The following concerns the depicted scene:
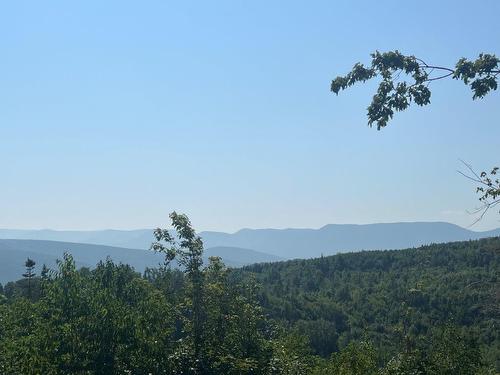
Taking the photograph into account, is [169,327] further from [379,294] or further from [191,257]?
[379,294]

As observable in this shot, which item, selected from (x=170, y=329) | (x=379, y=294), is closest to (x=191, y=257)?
(x=170, y=329)

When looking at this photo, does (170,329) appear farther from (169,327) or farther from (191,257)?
(191,257)

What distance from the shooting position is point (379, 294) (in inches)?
5576

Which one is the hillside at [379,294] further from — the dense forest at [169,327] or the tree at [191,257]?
the tree at [191,257]

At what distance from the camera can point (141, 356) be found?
19078 millimetres

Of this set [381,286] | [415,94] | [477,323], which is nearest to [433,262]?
[381,286]

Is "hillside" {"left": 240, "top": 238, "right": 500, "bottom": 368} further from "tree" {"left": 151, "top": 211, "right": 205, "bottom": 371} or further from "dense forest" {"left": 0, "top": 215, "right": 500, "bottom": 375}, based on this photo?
"tree" {"left": 151, "top": 211, "right": 205, "bottom": 371}

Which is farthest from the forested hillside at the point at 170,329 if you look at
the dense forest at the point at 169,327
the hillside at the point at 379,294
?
the hillside at the point at 379,294

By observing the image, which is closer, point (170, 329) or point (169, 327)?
point (170, 329)

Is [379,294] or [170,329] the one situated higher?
[170,329]

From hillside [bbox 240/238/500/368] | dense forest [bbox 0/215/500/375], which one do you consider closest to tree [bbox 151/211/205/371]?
dense forest [bbox 0/215/500/375]

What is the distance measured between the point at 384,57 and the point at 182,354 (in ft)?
42.4

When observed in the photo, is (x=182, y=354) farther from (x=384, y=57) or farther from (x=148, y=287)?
(x=384, y=57)

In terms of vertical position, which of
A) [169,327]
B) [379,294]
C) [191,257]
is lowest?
[379,294]
